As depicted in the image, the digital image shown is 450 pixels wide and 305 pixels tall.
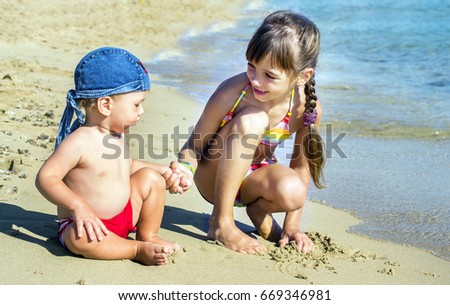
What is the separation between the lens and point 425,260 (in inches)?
127

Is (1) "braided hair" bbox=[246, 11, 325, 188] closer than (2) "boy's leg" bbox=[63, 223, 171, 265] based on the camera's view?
No

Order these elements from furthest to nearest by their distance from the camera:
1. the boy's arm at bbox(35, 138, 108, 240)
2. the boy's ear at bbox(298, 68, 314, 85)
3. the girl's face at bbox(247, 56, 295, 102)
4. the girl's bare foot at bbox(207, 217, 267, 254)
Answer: the boy's ear at bbox(298, 68, 314, 85) → the girl's face at bbox(247, 56, 295, 102) → the girl's bare foot at bbox(207, 217, 267, 254) → the boy's arm at bbox(35, 138, 108, 240)

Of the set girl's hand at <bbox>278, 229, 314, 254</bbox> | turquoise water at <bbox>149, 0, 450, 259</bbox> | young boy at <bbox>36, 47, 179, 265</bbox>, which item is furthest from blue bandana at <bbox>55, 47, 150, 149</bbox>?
turquoise water at <bbox>149, 0, 450, 259</bbox>

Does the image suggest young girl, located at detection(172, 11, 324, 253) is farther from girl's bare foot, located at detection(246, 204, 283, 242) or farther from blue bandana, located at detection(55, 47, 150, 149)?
blue bandana, located at detection(55, 47, 150, 149)

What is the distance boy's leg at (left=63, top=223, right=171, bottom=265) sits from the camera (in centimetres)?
281

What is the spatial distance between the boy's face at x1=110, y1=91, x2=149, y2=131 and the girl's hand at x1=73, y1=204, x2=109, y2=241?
1.37 feet

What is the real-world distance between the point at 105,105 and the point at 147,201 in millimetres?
462

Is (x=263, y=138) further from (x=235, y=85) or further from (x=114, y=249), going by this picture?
(x=114, y=249)

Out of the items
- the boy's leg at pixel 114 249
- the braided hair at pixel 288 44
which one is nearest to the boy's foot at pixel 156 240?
the boy's leg at pixel 114 249

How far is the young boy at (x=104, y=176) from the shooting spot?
280 centimetres

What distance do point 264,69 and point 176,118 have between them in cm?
250

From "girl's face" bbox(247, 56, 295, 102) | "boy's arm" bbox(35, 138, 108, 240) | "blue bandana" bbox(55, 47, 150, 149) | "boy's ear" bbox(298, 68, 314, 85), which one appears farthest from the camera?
"boy's ear" bbox(298, 68, 314, 85)
